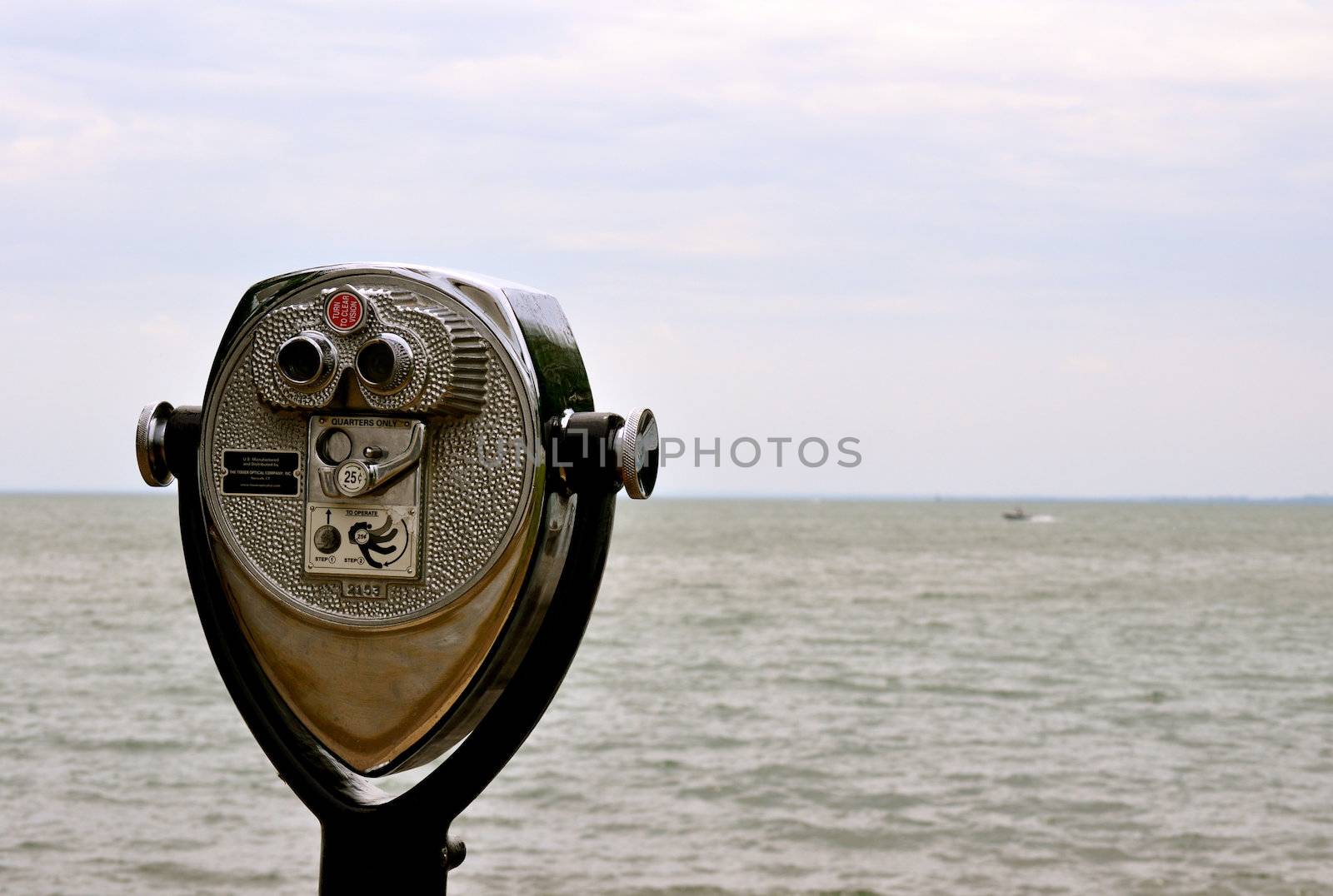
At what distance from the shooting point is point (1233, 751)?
9.64 m

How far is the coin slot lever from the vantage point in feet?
6.37

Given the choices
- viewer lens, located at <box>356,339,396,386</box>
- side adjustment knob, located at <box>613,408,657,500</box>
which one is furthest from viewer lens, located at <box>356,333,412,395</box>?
side adjustment knob, located at <box>613,408,657,500</box>

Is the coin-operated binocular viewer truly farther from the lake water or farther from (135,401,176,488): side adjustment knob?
the lake water

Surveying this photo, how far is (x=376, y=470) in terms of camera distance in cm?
194

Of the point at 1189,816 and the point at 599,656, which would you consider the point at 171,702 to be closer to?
the point at 599,656

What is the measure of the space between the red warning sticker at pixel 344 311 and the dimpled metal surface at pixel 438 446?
0.01 meters

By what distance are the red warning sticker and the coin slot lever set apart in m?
0.16

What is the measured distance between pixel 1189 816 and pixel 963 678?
612 cm

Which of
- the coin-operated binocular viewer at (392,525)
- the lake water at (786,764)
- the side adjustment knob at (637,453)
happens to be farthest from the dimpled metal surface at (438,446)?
the lake water at (786,764)

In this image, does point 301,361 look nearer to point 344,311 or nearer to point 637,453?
point 344,311

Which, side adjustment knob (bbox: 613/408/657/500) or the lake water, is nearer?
side adjustment knob (bbox: 613/408/657/500)

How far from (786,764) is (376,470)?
692 cm

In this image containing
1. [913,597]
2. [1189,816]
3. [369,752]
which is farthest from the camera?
[913,597]

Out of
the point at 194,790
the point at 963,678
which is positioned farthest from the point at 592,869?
the point at 963,678
